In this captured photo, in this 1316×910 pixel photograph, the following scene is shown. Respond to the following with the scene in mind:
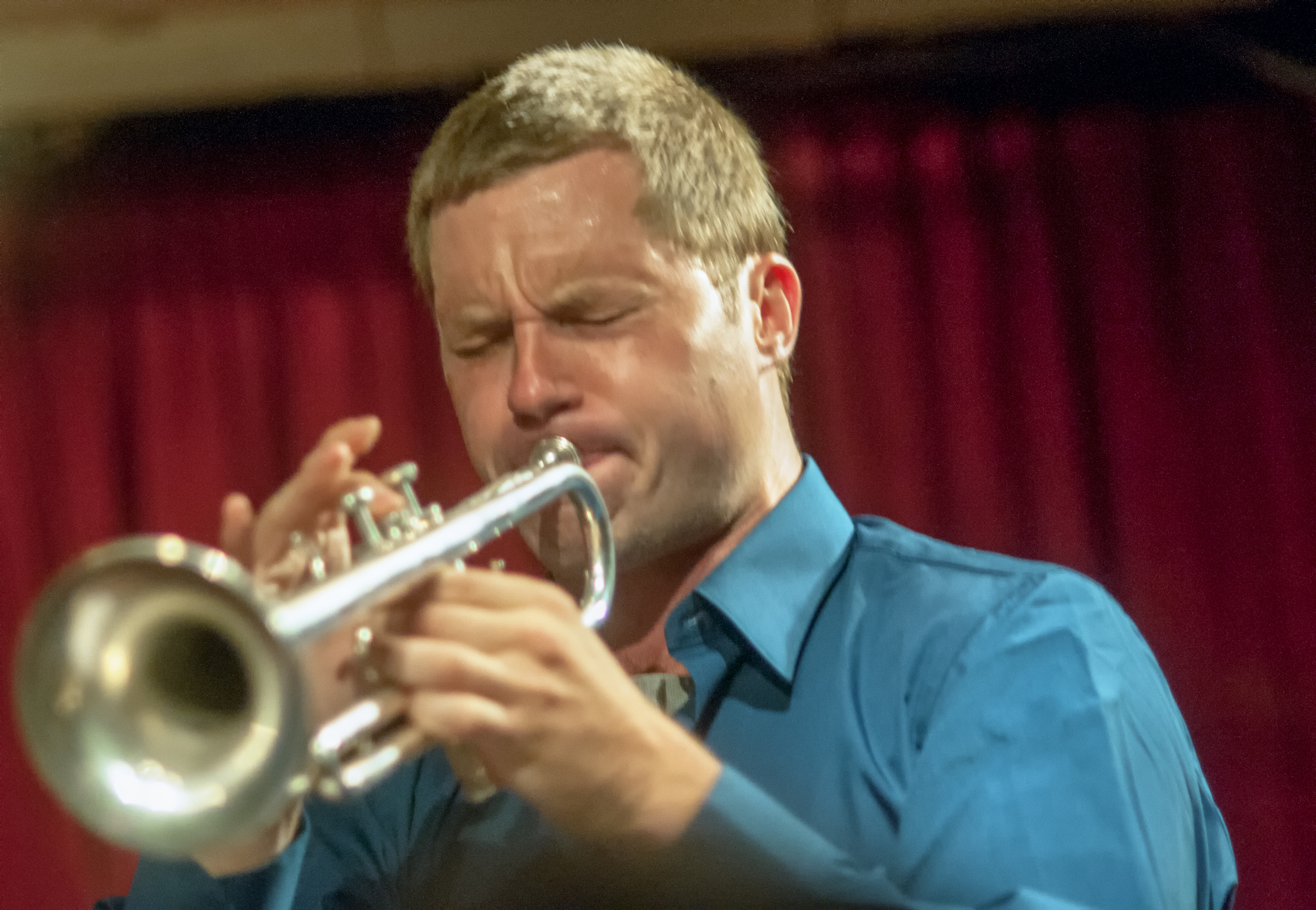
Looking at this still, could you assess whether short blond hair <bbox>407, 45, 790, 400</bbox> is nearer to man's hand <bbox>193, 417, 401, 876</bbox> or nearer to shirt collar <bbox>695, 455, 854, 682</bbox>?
shirt collar <bbox>695, 455, 854, 682</bbox>

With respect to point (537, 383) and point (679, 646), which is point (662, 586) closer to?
point (679, 646)

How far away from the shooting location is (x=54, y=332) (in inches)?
118

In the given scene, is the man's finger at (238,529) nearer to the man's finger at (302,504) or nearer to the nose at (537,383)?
the man's finger at (302,504)

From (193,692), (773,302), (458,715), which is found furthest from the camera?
(773,302)

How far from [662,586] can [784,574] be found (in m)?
0.19

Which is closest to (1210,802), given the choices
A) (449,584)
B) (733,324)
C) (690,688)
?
(690,688)

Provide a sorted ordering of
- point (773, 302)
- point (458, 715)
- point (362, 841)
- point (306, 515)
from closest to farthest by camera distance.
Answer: point (458, 715), point (306, 515), point (362, 841), point (773, 302)

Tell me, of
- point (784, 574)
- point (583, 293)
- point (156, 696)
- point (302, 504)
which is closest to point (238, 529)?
point (302, 504)

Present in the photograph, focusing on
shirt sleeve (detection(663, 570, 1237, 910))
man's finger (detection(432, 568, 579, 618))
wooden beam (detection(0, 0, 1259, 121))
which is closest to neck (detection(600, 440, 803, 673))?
shirt sleeve (detection(663, 570, 1237, 910))

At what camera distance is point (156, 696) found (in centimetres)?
96

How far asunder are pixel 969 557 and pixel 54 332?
271cm

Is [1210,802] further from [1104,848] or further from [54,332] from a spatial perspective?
[54,332]

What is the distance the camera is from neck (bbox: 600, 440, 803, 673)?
149 centimetres

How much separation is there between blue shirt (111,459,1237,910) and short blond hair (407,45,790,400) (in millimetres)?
397
